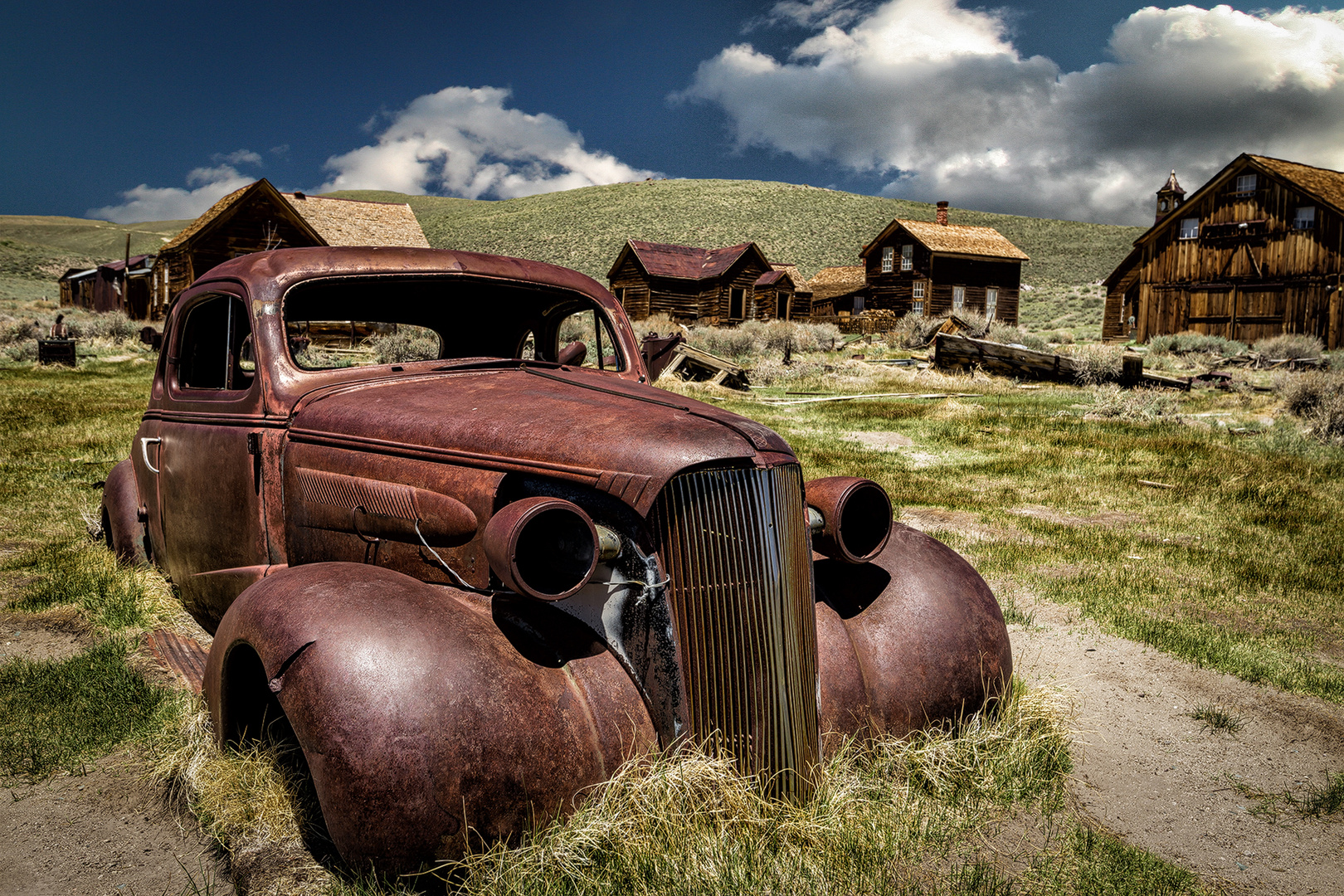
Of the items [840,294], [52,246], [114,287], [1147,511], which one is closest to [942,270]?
[840,294]

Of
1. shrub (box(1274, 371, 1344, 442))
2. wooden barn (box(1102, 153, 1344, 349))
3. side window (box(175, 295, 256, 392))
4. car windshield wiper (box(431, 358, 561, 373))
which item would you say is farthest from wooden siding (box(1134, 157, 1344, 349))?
side window (box(175, 295, 256, 392))

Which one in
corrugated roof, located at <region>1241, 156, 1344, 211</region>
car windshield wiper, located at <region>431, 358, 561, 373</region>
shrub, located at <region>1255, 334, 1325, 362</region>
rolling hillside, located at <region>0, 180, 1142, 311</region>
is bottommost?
car windshield wiper, located at <region>431, 358, 561, 373</region>

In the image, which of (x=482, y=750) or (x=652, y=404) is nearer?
(x=482, y=750)

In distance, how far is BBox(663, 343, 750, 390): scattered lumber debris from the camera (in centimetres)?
1716

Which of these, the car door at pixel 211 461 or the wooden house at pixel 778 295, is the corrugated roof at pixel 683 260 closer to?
the wooden house at pixel 778 295

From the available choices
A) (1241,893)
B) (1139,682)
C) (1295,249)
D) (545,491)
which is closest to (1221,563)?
(1139,682)

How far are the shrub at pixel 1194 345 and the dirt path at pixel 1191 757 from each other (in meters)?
24.6

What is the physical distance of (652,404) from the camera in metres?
2.63

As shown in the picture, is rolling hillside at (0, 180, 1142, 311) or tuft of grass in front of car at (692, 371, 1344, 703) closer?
tuft of grass in front of car at (692, 371, 1344, 703)

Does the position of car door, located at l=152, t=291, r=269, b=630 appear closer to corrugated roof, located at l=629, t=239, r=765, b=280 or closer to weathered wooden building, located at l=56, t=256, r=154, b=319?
corrugated roof, located at l=629, t=239, r=765, b=280

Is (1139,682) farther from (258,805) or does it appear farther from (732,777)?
(258,805)

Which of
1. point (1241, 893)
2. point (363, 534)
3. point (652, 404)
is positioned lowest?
point (1241, 893)

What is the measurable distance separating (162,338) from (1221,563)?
22.4 ft

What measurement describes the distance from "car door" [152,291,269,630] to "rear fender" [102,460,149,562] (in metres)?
0.47
